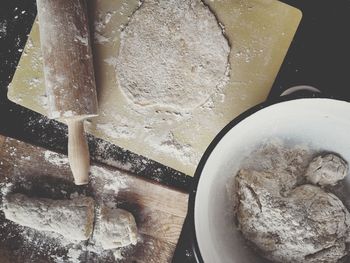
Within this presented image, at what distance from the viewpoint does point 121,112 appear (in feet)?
3.81

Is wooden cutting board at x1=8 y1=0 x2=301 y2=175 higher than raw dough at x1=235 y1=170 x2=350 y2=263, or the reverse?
wooden cutting board at x1=8 y1=0 x2=301 y2=175

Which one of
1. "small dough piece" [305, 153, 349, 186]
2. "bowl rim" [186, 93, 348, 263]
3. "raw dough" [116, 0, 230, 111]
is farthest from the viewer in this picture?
"raw dough" [116, 0, 230, 111]

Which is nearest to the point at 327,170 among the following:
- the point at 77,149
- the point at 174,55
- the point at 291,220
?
the point at 291,220

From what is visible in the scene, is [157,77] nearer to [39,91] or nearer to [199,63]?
[199,63]

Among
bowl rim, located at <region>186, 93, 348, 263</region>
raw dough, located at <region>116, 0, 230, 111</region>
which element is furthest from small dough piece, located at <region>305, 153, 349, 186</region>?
raw dough, located at <region>116, 0, 230, 111</region>

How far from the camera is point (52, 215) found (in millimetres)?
1112

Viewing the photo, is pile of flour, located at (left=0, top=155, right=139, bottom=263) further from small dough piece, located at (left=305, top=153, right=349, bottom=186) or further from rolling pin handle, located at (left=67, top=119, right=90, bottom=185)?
small dough piece, located at (left=305, top=153, right=349, bottom=186)

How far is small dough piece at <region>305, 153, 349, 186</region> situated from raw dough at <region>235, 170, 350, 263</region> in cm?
2

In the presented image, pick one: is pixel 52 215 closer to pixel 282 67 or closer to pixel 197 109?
pixel 197 109

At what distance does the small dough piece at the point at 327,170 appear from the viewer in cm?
102

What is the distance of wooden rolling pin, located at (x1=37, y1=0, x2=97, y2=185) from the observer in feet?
3.42

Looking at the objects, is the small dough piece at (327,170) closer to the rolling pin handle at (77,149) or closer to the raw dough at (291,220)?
the raw dough at (291,220)

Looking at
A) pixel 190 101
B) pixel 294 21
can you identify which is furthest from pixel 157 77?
pixel 294 21

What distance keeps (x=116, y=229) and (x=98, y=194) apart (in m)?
0.11
